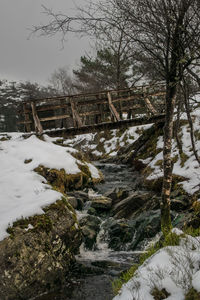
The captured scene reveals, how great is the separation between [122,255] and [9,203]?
2.72 m

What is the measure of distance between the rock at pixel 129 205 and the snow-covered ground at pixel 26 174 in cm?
227

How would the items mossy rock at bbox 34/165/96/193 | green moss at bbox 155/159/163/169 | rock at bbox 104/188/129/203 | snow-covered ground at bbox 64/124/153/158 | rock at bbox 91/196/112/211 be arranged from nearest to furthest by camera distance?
rock at bbox 91/196/112/211, mossy rock at bbox 34/165/96/193, rock at bbox 104/188/129/203, green moss at bbox 155/159/163/169, snow-covered ground at bbox 64/124/153/158

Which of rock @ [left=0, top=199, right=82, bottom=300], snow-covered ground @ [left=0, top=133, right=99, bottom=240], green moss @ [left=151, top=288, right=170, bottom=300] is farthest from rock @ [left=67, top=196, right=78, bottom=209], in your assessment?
green moss @ [left=151, top=288, right=170, bottom=300]

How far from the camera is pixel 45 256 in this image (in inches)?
169

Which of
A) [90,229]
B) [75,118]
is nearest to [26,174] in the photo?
[90,229]

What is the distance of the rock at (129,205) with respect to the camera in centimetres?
725

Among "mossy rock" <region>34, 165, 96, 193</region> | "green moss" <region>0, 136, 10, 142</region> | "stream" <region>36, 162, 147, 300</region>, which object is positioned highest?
Answer: "green moss" <region>0, 136, 10, 142</region>

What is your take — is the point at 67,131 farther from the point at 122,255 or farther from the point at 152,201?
the point at 122,255

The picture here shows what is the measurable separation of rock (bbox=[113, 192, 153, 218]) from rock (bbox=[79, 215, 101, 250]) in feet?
2.54

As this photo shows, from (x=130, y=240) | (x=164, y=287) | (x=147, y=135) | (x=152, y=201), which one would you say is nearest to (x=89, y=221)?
(x=130, y=240)

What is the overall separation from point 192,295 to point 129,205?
551 cm

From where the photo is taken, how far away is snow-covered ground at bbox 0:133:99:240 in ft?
16.2

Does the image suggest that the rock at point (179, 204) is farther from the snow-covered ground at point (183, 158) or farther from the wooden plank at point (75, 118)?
the wooden plank at point (75, 118)

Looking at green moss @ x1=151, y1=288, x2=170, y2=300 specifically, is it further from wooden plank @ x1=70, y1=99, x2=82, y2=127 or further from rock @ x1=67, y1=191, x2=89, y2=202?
wooden plank @ x1=70, y1=99, x2=82, y2=127
